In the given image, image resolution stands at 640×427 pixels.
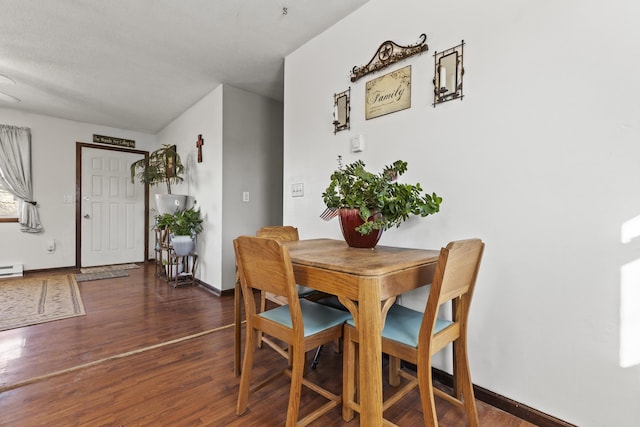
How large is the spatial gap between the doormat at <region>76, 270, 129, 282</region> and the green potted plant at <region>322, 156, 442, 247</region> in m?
4.18

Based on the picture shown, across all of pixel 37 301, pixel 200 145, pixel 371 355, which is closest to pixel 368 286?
pixel 371 355

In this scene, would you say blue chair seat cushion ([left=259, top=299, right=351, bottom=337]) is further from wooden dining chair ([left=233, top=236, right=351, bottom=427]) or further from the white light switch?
the white light switch

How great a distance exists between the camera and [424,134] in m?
1.75

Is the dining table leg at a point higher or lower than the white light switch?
lower

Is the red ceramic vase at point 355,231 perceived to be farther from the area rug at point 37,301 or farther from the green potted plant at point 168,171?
the green potted plant at point 168,171

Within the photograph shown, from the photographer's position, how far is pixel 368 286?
39.8 inches

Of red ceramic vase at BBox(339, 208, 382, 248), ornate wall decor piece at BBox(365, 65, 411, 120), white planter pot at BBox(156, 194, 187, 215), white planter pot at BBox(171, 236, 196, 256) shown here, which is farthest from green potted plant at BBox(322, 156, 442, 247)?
white planter pot at BBox(156, 194, 187, 215)

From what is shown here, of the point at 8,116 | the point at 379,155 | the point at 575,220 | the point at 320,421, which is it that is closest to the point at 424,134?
the point at 379,155

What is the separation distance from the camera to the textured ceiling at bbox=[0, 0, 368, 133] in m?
2.14

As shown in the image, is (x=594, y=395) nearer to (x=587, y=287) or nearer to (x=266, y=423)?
(x=587, y=287)

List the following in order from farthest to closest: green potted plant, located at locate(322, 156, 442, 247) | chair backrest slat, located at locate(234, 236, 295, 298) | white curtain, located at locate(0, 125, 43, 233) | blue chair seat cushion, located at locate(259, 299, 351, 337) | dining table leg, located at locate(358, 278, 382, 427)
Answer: white curtain, located at locate(0, 125, 43, 233) → green potted plant, located at locate(322, 156, 442, 247) → blue chair seat cushion, located at locate(259, 299, 351, 337) → chair backrest slat, located at locate(234, 236, 295, 298) → dining table leg, located at locate(358, 278, 382, 427)

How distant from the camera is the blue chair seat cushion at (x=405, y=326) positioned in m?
1.17

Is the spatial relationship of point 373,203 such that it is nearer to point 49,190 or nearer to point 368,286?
point 368,286

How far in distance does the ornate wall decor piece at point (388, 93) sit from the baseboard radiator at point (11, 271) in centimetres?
551
